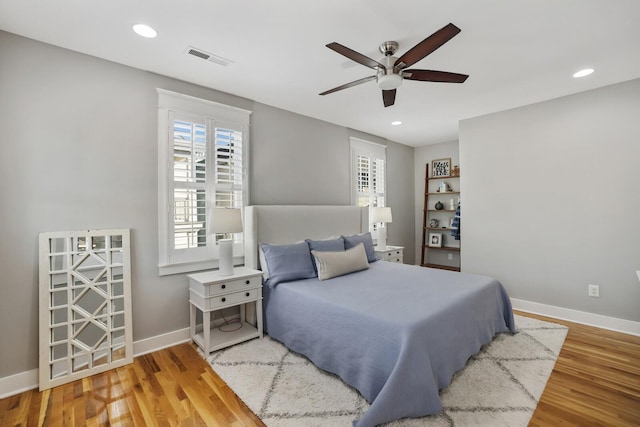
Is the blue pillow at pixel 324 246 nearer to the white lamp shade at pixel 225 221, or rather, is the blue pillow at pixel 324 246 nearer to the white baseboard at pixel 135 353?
the white lamp shade at pixel 225 221

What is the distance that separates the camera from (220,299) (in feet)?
8.94

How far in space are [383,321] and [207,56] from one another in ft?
8.50

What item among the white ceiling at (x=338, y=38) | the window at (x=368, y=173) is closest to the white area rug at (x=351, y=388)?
the white ceiling at (x=338, y=38)

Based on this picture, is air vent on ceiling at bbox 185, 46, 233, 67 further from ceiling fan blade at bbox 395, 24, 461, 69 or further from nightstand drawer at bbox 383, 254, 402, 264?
nightstand drawer at bbox 383, 254, 402, 264

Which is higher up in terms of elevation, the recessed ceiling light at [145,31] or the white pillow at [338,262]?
the recessed ceiling light at [145,31]

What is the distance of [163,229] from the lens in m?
2.83

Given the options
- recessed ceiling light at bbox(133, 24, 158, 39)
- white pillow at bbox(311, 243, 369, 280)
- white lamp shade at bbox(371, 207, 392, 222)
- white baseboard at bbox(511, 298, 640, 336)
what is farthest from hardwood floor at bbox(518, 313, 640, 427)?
recessed ceiling light at bbox(133, 24, 158, 39)

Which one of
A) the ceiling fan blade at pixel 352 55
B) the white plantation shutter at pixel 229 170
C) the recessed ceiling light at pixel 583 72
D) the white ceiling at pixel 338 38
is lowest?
the white plantation shutter at pixel 229 170

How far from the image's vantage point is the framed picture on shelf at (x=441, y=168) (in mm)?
5715

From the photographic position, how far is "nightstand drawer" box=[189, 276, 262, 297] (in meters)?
2.66

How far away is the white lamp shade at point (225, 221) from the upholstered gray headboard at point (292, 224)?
37 cm

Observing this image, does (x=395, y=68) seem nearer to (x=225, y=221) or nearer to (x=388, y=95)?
(x=388, y=95)

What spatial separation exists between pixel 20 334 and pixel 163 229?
124 cm

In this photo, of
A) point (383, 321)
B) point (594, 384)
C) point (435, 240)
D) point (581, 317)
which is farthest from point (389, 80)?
point (435, 240)
